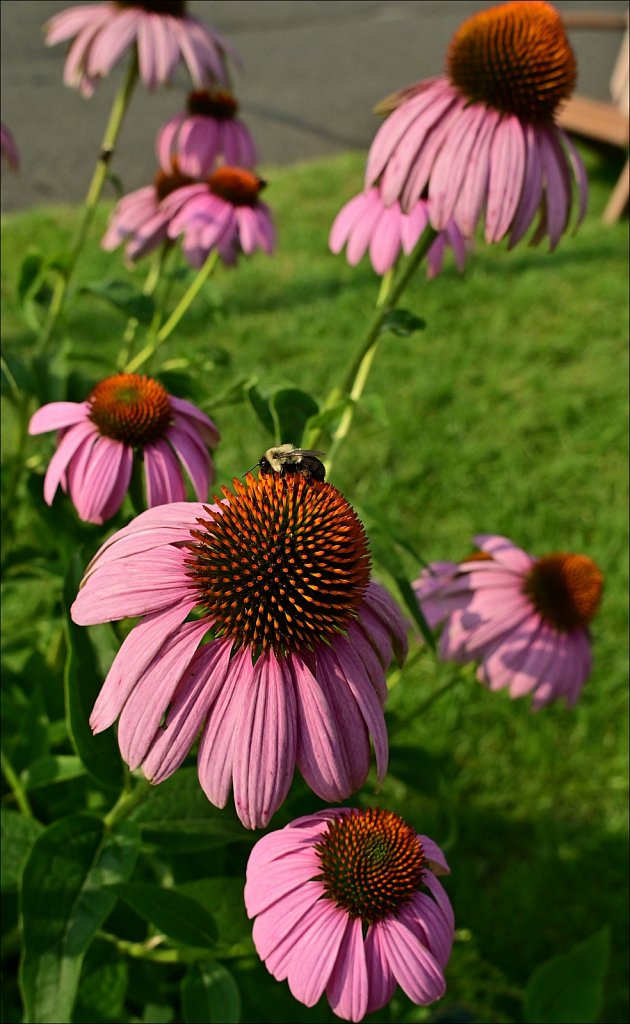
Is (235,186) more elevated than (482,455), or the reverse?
(235,186)

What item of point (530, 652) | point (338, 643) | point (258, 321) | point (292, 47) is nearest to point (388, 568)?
point (338, 643)

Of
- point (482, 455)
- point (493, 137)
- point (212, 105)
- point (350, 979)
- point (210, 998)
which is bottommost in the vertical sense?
point (482, 455)

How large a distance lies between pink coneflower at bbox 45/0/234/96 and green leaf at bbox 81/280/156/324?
0.32 meters

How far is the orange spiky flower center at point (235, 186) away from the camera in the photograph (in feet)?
6.02

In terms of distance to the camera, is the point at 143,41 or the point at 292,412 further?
the point at 143,41

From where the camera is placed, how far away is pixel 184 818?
44.8 inches

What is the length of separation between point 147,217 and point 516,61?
2.87 feet

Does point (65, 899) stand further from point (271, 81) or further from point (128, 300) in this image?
point (271, 81)

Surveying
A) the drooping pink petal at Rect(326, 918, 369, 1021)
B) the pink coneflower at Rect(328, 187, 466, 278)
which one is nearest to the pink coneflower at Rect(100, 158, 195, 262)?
the pink coneflower at Rect(328, 187, 466, 278)

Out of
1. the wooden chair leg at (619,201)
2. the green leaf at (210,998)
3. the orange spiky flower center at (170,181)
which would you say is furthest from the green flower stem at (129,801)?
the wooden chair leg at (619,201)

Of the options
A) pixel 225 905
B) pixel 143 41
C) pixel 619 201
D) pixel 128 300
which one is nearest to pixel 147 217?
pixel 143 41

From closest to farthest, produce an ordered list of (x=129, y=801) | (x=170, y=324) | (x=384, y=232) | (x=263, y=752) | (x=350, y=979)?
(x=263, y=752)
(x=350, y=979)
(x=129, y=801)
(x=384, y=232)
(x=170, y=324)

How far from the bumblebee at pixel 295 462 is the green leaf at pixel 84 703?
288 mm

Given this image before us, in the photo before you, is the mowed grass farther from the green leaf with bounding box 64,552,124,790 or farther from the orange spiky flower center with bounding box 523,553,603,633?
the green leaf with bounding box 64,552,124,790
